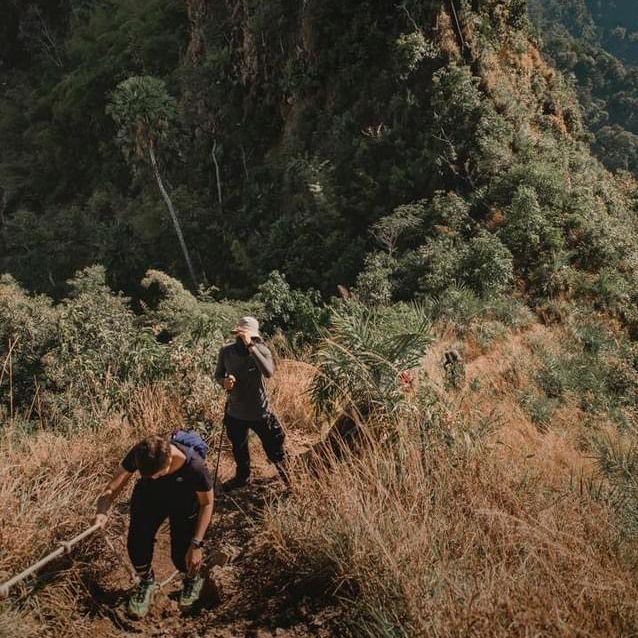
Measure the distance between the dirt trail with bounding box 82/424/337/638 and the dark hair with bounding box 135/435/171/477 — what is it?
93 centimetres

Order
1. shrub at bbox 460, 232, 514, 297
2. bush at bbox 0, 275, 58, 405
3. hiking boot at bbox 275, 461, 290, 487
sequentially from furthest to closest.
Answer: shrub at bbox 460, 232, 514, 297, bush at bbox 0, 275, 58, 405, hiking boot at bbox 275, 461, 290, 487

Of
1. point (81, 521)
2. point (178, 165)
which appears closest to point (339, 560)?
point (81, 521)

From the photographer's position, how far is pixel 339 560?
3053 mm

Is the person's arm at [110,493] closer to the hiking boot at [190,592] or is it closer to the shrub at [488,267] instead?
the hiking boot at [190,592]

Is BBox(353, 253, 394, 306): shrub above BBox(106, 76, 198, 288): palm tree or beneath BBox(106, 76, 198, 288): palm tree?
beneath

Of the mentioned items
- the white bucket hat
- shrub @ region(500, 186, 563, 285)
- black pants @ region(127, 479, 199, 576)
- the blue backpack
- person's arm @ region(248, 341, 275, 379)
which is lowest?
black pants @ region(127, 479, 199, 576)

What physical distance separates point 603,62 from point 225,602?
83298mm

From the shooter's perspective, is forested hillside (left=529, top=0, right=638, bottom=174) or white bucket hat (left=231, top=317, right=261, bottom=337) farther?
forested hillside (left=529, top=0, right=638, bottom=174)

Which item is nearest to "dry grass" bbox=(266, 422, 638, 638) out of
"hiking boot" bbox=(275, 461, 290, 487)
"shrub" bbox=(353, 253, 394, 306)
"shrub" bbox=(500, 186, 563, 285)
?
"hiking boot" bbox=(275, 461, 290, 487)

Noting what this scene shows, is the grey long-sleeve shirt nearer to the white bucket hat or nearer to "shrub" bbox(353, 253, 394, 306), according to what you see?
the white bucket hat

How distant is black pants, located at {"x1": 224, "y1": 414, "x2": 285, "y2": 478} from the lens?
445 cm

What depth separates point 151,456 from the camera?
2943mm

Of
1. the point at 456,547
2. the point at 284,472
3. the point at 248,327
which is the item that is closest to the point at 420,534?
→ the point at 456,547

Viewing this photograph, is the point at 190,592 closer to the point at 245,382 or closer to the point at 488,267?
the point at 245,382
